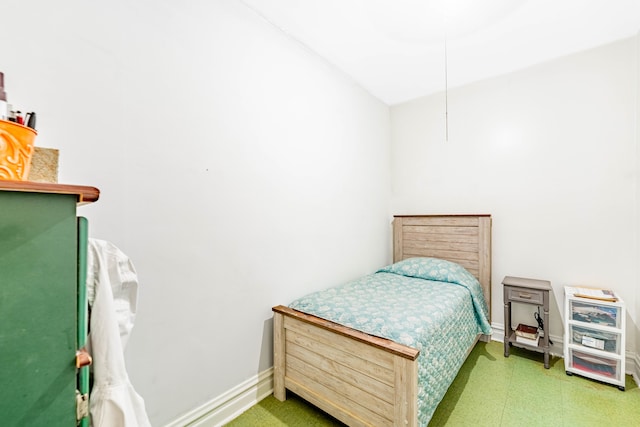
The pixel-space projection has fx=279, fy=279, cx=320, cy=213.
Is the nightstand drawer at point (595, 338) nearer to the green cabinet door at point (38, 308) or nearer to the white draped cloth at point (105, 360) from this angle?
the white draped cloth at point (105, 360)

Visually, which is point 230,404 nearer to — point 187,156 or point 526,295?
point 187,156

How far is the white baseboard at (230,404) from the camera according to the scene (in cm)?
151

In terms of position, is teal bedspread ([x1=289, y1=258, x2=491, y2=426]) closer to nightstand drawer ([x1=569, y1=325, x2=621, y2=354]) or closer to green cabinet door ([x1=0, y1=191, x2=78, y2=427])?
nightstand drawer ([x1=569, y1=325, x2=621, y2=354])

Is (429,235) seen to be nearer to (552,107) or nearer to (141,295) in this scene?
(552,107)

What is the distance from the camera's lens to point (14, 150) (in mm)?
613

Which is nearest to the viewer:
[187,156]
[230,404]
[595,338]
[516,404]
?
[187,156]

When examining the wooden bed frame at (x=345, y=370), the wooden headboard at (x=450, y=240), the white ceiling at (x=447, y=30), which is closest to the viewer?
the wooden bed frame at (x=345, y=370)

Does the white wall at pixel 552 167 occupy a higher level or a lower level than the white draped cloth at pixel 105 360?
higher

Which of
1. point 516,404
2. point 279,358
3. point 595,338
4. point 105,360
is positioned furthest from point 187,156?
point 595,338

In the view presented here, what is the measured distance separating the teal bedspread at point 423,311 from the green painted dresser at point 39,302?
1297 mm

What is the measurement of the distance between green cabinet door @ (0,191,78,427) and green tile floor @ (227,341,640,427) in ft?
4.62

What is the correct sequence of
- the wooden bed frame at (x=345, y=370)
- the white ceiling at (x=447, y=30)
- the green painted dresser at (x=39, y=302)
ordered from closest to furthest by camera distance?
the green painted dresser at (x=39, y=302) → the wooden bed frame at (x=345, y=370) → the white ceiling at (x=447, y=30)

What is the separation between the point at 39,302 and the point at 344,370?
140 cm

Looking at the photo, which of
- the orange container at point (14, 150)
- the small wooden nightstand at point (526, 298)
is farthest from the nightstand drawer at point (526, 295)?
the orange container at point (14, 150)
